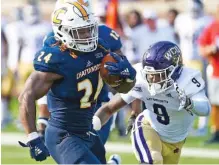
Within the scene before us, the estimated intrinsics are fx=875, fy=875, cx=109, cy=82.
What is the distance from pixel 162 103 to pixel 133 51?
523cm

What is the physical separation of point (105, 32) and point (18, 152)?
8.64ft

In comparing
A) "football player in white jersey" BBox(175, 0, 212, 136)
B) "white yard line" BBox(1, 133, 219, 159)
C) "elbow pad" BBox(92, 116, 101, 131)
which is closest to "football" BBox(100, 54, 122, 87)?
"elbow pad" BBox(92, 116, 101, 131)

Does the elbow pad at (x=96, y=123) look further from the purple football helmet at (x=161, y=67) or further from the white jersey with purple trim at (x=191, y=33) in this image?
the white jersey with purple trim at (x=191, y=33)

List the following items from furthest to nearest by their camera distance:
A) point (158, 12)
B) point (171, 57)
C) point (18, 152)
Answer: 1. point (158, 12)
2. point (18, 152)
3. point (171, 57)

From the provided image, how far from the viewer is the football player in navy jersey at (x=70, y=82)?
546 centimetres

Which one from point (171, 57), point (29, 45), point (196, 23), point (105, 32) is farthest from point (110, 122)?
point (29, 45)

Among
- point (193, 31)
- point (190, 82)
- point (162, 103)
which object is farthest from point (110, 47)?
point (193, 31)

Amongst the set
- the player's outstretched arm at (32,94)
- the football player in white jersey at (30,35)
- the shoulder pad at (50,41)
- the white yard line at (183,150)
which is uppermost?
the shoulder pad at (50,41)

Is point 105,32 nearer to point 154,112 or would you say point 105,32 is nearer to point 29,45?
point 154,112

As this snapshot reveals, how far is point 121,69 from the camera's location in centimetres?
560

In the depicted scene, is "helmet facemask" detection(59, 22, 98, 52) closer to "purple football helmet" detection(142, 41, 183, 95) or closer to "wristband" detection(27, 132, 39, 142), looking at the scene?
"purple football helmet" detection(142, 41, 183, 95)

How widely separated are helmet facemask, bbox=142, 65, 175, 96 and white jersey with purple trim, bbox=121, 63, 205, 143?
0.24 feet

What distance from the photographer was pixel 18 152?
922cm

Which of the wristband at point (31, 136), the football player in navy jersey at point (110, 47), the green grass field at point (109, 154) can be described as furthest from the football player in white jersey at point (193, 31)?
the wristband at point (31, 136)
